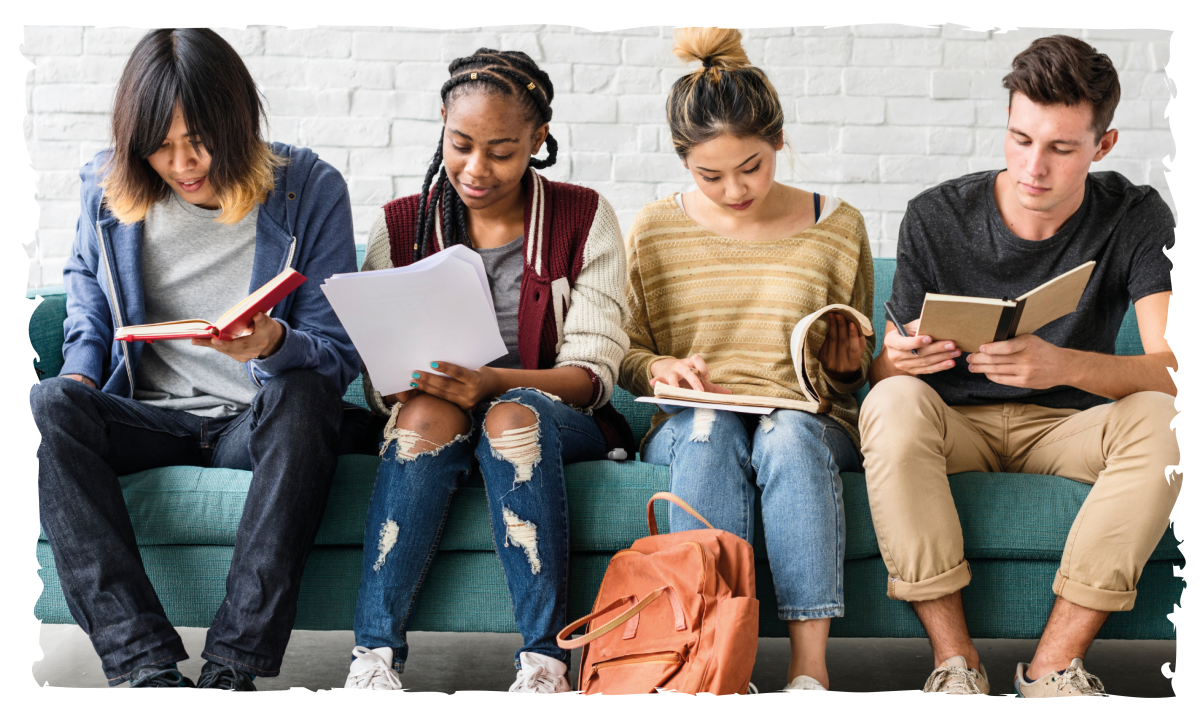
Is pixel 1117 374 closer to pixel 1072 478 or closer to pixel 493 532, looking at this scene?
pixel 1072 478

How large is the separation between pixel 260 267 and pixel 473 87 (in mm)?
460

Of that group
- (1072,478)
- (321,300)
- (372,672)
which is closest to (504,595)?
(372,672)

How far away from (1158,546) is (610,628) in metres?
0.88

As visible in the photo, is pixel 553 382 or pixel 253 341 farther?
pixel 553 382

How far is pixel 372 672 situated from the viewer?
1281 millimetres

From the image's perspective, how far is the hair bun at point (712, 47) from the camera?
1.59 metres

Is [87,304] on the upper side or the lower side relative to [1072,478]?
upper

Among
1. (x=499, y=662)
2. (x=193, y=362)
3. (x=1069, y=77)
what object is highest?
(x=1069, y=77)

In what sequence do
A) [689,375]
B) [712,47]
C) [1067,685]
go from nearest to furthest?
[1067,685]
[689,375]
[712,47]

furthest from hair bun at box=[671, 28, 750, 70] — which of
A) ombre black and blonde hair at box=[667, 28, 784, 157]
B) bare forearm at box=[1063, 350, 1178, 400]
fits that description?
bare forearm at box=[1063, 350, 1178, 400]

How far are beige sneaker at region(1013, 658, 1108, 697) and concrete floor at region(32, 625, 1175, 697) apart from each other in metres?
0.20

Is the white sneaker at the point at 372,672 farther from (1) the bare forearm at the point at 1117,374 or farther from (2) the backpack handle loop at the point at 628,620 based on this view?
(1) the bare forearm at the point at 1117,374

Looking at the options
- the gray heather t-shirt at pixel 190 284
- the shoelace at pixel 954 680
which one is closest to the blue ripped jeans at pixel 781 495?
the shoelace at pixel 954 680

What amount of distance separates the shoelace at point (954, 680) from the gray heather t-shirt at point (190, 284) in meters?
1.14
